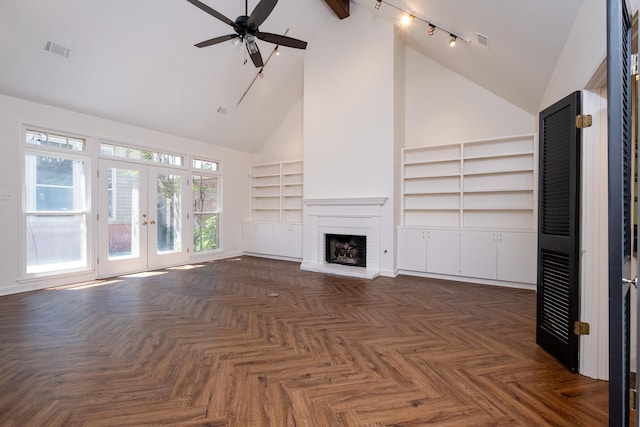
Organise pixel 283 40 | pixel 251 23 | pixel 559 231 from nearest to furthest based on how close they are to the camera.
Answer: pixel 559 231 < pixel 251 23 < pixel 283 40

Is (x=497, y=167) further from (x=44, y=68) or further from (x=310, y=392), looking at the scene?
(x=44, y=68)

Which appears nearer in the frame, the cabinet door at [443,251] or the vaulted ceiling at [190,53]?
the vaulted ceiling at [190,53]

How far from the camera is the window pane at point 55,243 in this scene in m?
4.21

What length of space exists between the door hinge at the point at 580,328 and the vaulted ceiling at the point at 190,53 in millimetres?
2404

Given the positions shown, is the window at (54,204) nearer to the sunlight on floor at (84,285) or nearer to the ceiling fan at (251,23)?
the sunlight on floor at (84,285)

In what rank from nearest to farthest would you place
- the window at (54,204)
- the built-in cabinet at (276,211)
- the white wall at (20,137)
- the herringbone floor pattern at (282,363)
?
the herringbone floor pattern at (282,363)
the white wall at (20,137)
the window at (54,204)
the built-in cabinet at (276,211)

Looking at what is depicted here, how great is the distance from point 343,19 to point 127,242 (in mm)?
5835

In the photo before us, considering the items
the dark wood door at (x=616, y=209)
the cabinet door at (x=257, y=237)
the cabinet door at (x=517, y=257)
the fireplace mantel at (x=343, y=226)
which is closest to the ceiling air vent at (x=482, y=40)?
the fireplace mantel at (x=343, y=226)

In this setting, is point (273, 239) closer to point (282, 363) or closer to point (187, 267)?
point (187, 267)

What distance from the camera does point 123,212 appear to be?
5.20m

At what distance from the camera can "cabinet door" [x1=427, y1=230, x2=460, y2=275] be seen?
15.5 ft

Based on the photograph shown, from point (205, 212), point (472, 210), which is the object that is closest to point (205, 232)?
point (205, 212)

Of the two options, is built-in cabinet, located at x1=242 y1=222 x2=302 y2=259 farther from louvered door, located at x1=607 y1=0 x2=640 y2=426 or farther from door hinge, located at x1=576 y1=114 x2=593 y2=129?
louvered door, located at x1=607 y1=0 x2=640 y2=426

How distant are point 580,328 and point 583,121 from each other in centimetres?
144
